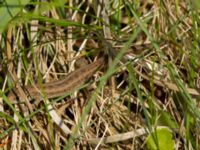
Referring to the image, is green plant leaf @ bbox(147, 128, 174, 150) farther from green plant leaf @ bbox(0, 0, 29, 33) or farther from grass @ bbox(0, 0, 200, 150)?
green plant leaf @ bbox(0, 0, 29, 33)

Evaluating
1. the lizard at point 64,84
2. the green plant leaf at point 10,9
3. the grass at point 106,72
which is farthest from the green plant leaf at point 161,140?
the green plant leaf at point 10,9

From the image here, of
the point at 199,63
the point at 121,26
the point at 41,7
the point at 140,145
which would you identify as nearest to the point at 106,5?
the point at 121,26

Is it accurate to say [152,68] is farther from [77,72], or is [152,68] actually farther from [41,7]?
[41,7]

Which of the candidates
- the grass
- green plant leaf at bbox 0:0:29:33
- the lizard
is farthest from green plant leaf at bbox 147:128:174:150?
green plant leaf at bbox 0:0:29:33

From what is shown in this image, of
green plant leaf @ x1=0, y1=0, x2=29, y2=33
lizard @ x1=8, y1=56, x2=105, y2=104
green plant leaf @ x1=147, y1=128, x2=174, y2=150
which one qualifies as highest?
green plant leaf @ x1=0, y1=0, x2=29, y2=33

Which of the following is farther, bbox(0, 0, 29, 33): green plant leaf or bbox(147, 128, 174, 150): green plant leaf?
bbox(0, 0, 29, 33): green plant leaf

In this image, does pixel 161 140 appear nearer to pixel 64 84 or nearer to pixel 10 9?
pixel 64 84

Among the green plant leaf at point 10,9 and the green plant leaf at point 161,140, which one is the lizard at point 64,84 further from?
the green plant leaf at point 161,140
